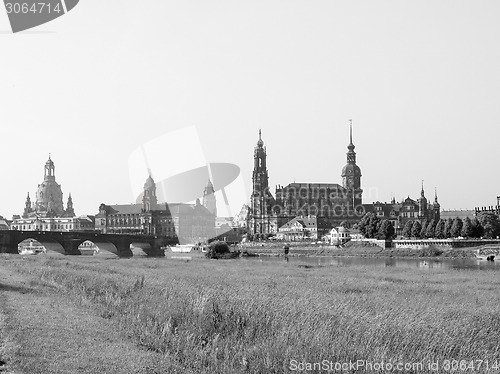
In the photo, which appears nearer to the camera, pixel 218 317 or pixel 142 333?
pixel 142 333

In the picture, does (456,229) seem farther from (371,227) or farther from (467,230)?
(371,227)

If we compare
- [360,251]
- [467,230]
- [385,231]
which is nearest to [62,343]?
[360,251]

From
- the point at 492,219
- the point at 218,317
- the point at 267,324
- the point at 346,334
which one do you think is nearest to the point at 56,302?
the point at 218,317

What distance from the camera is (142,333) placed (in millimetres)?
16766

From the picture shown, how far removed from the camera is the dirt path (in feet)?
42.1

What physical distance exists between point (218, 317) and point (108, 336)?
12.1 ft

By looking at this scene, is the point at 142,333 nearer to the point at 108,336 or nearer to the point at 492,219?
the point at 108,336

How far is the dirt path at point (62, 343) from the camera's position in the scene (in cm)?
1284

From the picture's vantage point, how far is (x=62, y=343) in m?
15.0

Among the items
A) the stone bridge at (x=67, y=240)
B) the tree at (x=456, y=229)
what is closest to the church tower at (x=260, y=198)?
the stone bridge at (x=67, y=240)

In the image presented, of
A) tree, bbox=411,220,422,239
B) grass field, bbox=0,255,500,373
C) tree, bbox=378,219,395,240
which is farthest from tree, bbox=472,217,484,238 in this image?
grass field, bbox=0,255,500,373

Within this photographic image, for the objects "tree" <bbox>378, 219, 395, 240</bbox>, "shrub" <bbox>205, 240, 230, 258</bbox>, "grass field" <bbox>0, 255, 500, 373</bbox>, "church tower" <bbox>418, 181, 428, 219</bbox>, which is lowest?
"grass field" <bbox>0, 255, 500, 373</bbox>

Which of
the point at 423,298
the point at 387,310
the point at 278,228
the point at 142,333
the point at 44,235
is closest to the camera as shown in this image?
the point at 142,333

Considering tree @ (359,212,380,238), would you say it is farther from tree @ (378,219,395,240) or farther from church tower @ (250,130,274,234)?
church tower @ (250,130,274,234)
